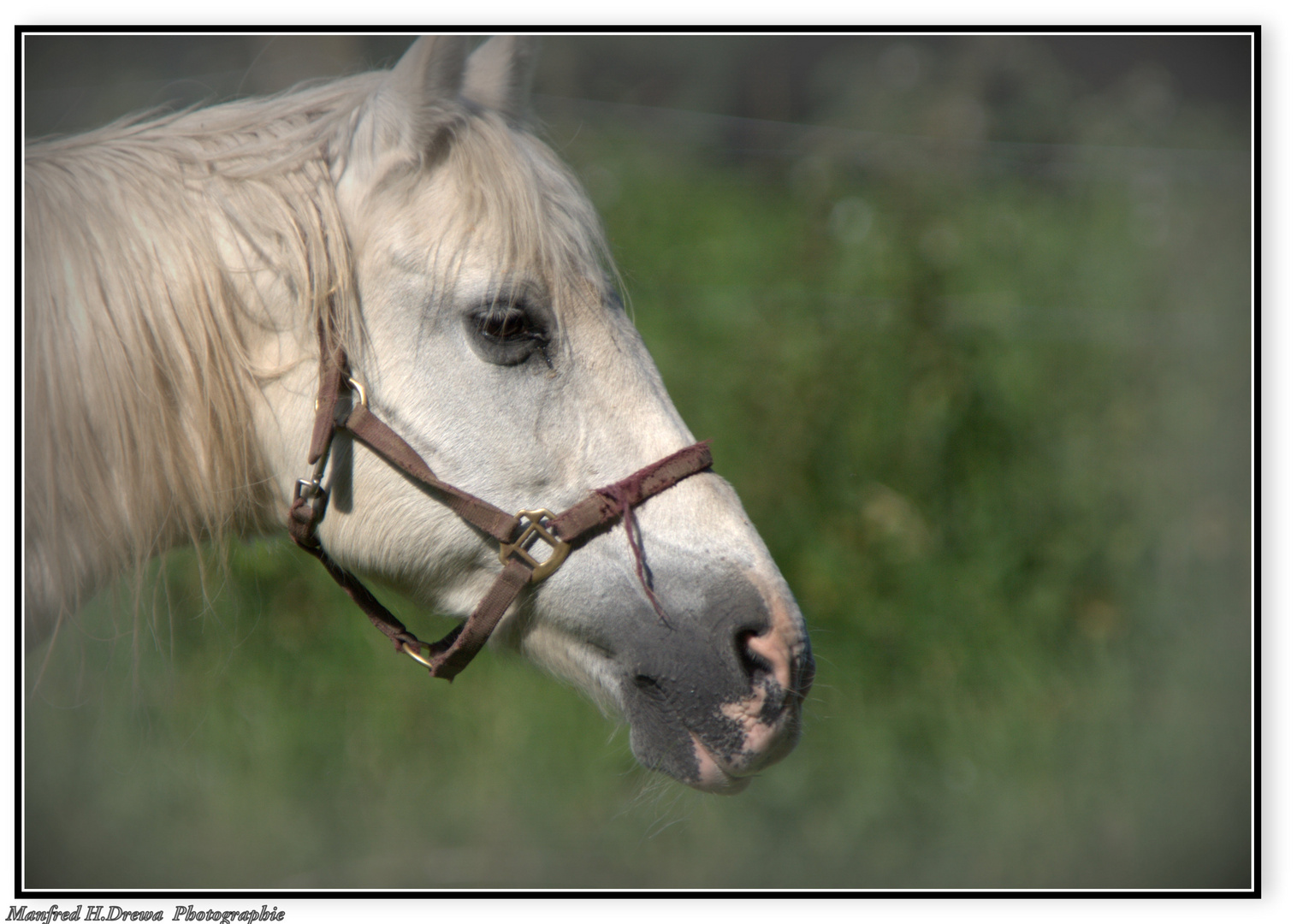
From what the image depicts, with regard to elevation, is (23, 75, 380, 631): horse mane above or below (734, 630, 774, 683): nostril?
above

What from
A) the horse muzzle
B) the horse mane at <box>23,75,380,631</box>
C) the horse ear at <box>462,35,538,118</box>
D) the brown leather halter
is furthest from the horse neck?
the horse muzzle

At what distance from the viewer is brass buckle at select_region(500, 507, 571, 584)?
4.67 ft

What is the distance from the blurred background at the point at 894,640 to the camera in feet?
11.4

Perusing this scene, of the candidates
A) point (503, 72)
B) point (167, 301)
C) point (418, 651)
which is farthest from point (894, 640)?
point (167, 301)

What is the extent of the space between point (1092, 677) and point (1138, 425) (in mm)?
1154

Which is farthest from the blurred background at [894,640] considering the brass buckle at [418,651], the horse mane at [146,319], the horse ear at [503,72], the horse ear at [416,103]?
the horse ear at [416,103]

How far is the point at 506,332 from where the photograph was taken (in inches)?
56.4

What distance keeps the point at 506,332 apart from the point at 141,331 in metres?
0.62

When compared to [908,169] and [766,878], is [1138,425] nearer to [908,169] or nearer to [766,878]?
[908,169]

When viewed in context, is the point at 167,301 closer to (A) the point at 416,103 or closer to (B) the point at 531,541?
(A) the point at 416,103

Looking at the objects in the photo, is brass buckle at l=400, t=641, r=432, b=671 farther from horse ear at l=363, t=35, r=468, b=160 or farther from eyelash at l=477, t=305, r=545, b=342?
horse ear at l=363, t=35, r=468, b=160

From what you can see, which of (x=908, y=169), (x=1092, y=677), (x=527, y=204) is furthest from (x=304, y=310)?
(x=1092, y=677)

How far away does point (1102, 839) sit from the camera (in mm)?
3479

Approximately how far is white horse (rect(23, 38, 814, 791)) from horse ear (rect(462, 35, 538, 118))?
20 cm
